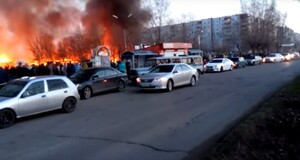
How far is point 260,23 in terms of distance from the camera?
73.9m

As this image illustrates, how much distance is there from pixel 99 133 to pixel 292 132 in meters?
4.11

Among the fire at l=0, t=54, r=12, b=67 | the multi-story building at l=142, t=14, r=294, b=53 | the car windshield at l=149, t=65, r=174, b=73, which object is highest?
the multi-story building at l=142, t=14, r=294, b=53

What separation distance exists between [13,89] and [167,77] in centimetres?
806

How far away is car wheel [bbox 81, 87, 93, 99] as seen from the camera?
1580 centimetres

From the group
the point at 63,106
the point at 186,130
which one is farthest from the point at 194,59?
the point at 186,130

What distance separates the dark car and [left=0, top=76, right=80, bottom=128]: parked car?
4.05 metres

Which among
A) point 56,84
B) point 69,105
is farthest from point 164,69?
point 56,84

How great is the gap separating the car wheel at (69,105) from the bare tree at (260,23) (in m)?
66.4

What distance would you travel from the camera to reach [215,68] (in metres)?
33.7

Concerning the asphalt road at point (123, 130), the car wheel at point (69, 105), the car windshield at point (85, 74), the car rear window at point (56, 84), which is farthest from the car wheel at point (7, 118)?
the car windshield at point (85, 74)

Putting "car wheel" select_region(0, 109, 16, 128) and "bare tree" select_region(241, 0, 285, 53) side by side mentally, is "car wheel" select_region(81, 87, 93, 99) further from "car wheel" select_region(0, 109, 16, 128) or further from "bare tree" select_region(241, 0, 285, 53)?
"bare tree" select_region(241, 0, 285, 53)

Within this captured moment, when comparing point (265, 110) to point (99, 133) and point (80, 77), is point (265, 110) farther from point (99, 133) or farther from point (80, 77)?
point (80, 77)

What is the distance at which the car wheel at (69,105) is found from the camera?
11531 mm

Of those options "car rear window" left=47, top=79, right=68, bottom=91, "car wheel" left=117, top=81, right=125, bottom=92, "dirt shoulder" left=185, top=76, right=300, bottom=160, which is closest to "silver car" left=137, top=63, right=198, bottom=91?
"car wheel" left=117, top=81, right=125, bottom=92
